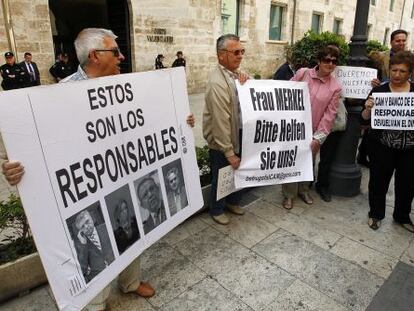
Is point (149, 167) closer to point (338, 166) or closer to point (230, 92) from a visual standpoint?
point (230, 92)

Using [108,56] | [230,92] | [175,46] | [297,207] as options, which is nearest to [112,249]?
[108,56]

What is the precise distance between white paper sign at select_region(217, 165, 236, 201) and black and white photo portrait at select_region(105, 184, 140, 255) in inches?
47.8

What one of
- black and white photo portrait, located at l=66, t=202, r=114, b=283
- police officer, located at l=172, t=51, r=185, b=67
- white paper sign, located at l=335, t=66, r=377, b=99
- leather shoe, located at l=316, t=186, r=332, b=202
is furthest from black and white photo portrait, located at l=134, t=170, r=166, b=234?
police officer, located at l=172, t=51, r=185, b=67

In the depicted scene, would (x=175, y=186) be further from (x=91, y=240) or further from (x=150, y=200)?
(x=91, y=240)

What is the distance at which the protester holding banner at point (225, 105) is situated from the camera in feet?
9.78

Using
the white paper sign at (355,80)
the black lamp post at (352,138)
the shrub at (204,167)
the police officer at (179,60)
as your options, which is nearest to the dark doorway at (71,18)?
the police officer at (179,60)

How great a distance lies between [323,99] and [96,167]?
2.63m

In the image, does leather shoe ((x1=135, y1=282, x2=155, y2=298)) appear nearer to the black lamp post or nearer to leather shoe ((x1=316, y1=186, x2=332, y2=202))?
leather shoe ((x1=316, y1=186, x2=332, y2=202))

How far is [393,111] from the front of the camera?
3.08m

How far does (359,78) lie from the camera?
3723 millimetres

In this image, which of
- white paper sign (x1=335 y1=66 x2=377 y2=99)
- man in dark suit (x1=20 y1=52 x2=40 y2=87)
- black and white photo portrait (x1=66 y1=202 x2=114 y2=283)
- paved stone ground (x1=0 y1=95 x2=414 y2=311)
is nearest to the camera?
black and white photo portrait (x1=66 y1=202 x2=114 y2=283)

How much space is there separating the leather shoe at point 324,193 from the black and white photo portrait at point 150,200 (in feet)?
8.01

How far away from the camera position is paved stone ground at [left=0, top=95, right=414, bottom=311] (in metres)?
2.46

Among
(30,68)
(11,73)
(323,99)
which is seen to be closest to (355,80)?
(323,99)
